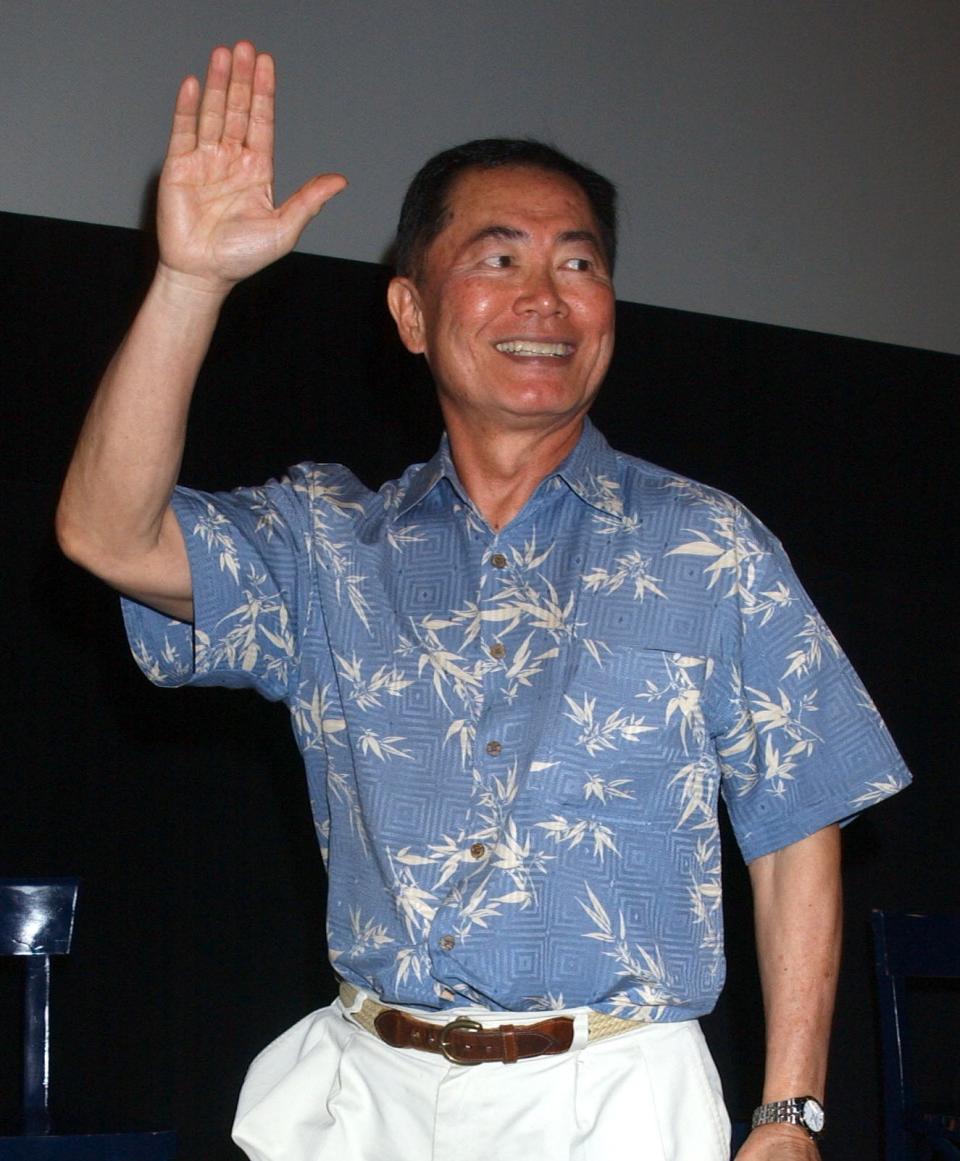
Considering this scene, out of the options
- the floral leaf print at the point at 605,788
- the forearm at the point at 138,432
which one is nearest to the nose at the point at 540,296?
the forearm at the point at 138,432

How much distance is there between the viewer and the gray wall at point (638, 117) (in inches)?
91.0

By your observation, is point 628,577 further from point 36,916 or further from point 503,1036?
point 36,916

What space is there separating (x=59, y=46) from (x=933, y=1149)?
216cm

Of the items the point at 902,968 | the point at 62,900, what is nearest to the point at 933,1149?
the point at 902,968

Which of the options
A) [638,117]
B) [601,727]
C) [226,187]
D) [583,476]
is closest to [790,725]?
[601,727]

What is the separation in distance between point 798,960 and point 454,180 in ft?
3.19

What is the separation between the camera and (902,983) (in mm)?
2289

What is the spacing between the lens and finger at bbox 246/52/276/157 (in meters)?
1.43

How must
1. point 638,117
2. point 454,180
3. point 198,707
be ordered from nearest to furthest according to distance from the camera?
1. point 454,180
2. point 198,707
3. point 638,117

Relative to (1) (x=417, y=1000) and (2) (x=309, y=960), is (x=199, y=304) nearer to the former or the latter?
(1) (x=417, y=1000)

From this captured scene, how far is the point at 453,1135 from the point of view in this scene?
136cm

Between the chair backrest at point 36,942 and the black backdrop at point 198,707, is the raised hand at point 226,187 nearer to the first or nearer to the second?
the black backdrop at point 198,707

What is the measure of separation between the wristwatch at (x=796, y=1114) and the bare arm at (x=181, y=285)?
81 centimetres

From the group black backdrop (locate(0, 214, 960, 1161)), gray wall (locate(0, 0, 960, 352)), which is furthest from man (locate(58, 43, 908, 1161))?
gray wall (locate(0, 0, 960, 352))
